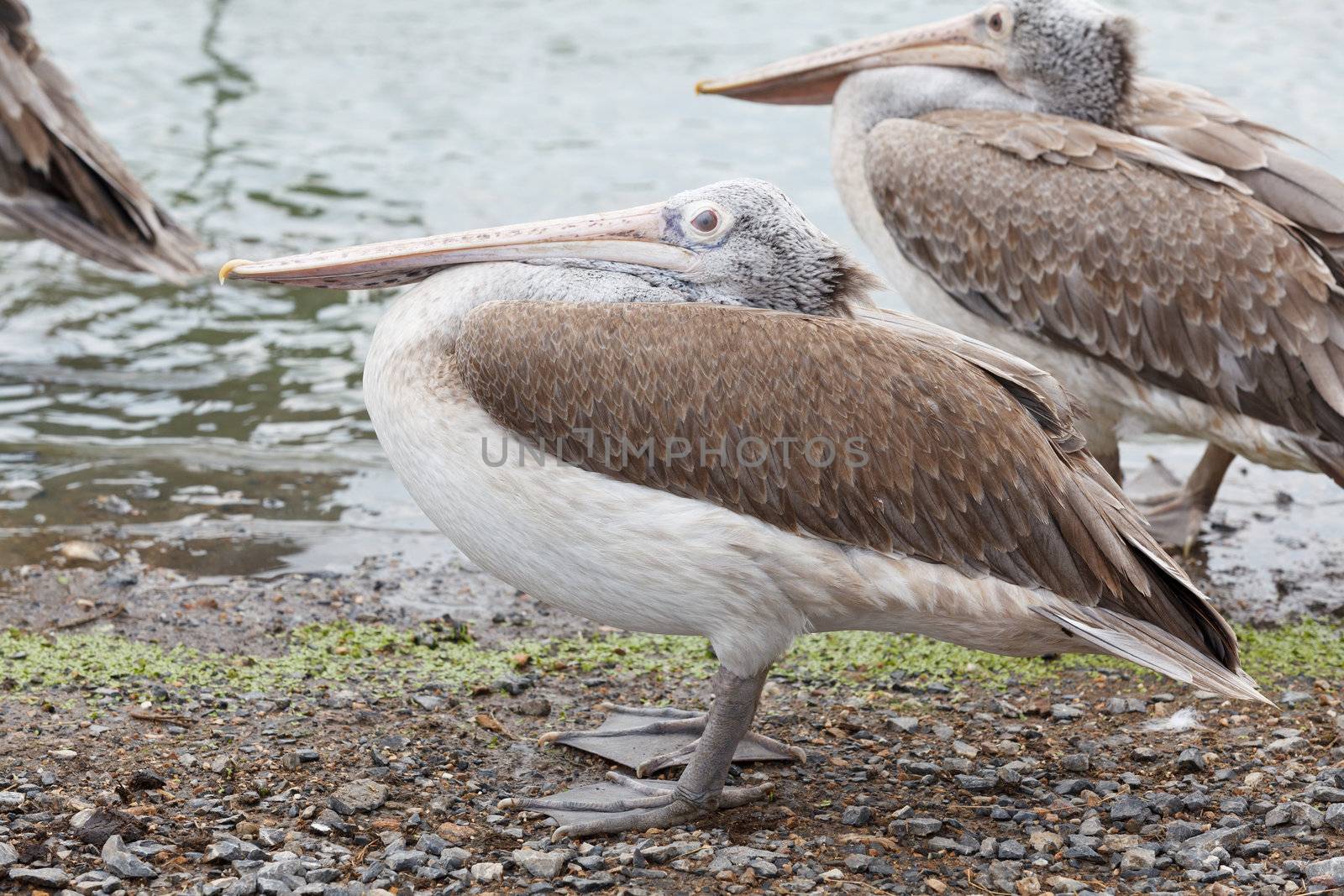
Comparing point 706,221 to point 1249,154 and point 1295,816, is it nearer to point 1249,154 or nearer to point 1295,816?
point 1295,816

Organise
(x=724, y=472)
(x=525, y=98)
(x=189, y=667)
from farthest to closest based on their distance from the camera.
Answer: (x=525, y=98)
(x=189, y=667)
(x=724, y=472)

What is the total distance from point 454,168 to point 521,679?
7.48 meters

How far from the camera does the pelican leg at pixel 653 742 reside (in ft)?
13.9

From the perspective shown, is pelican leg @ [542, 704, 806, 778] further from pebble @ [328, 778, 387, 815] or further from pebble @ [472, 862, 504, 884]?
pebble @ [472, 862, 504, 884]

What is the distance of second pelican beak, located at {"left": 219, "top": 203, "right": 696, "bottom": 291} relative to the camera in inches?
162

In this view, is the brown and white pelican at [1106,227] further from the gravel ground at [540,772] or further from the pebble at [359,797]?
the pebble at [359,797]

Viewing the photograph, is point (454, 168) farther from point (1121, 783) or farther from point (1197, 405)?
point (1121, 783)

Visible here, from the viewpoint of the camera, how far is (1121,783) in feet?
13.5

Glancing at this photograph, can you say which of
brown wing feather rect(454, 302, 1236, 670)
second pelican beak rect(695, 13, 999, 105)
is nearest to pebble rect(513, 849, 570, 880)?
brown wing feather rect(454, 302, 1236, 670)

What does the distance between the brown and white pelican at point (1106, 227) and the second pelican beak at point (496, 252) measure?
2.02 meters

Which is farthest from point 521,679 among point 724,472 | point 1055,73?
point 1055,73

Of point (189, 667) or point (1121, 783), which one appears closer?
point (1121, 783)

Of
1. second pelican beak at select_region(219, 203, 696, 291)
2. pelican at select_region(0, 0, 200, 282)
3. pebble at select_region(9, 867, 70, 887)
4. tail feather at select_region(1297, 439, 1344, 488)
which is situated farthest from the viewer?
pelican at select_region(0, 0, 200, 282)

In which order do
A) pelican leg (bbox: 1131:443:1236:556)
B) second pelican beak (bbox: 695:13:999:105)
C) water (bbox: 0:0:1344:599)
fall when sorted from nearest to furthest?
pelican leg (bbox: 1131:443:1236:556) < second pelican beak (bbox: 695:13:999:105) < water (bbox: 0:0:1344:599)
